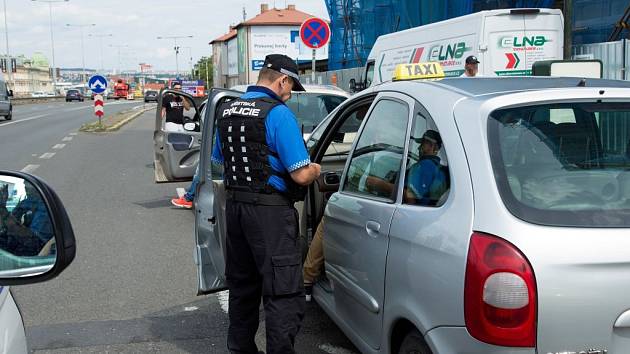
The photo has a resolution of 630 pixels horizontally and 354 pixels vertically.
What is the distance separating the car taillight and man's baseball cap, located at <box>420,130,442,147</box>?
24.5 inches

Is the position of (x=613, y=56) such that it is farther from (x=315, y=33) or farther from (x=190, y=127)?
(x=190, y=127)

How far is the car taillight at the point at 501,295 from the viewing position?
2.26 meters

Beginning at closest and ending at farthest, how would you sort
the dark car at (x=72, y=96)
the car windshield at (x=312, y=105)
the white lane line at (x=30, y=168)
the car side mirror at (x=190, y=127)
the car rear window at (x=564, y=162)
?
the car rear window at (x=564, y=162), the car side mirror at (x=190, y=127), the car windshield at (x=312, y=105), the white lane line at (x=30, y=168), the dark car at (x=72, y=96)

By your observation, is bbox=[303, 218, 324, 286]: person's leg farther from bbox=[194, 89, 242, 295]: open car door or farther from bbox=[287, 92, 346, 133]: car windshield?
bbox=[287, 92, 346, 133]: car windshield

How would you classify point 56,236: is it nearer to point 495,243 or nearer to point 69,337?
point 495,243

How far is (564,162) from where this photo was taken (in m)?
2.62

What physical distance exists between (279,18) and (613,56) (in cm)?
6208

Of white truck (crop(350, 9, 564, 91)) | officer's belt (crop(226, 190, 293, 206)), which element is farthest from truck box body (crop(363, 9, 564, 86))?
officer's belt (crop(226, 190, 293, 206))

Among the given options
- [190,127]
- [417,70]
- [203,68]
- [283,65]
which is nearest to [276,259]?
[283,65]

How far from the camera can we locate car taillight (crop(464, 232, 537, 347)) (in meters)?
2.26

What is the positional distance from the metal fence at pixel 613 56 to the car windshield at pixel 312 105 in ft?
22.5

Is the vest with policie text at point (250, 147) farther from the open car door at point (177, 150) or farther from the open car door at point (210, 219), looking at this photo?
the open car door at point (177, 150)

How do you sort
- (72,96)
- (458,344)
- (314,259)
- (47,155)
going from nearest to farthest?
(458,344), (314,259), (47,155), (72,96)

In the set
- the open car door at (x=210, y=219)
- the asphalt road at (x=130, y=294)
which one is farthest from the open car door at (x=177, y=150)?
the open car door at (x=210, y=219)
